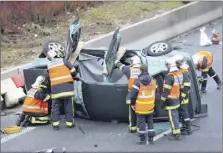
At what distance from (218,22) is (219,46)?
3517mm

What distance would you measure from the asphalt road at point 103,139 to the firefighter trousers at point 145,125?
0.75 feet

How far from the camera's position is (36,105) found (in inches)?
415

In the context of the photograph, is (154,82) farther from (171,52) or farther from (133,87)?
(171,52)

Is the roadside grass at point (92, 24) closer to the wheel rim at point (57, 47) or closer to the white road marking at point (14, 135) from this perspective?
the wheel rim at point (57, 47)

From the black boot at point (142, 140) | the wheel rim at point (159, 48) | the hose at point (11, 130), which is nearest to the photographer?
the black boot at point (142, 140)

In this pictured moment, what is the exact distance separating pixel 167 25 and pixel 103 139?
8.30m

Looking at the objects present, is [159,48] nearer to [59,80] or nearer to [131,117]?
[131,117]

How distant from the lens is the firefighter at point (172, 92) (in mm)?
9867

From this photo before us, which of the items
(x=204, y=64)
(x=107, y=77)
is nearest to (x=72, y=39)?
(x=107, y=77)

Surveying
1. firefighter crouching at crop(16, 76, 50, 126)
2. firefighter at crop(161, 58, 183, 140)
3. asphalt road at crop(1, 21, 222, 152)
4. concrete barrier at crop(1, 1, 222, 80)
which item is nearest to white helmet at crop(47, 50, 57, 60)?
firefighter crouching at crop(16, 76, 50, 126)

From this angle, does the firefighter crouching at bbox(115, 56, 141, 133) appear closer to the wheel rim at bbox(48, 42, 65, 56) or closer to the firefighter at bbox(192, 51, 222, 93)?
the wheel rim at bbox(48, 42, 65, 56)

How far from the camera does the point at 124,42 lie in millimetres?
15820

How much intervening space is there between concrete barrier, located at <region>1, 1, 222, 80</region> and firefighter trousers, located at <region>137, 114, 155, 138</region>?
17.6ft

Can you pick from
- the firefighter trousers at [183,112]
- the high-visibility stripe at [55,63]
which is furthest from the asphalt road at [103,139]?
the high-visibility stripe at [55,63]
